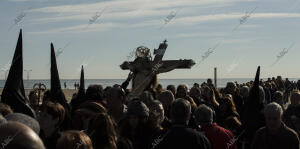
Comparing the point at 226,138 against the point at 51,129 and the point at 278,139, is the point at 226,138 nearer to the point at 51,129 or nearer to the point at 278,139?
the point at 278,139

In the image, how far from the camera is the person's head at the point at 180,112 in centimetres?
496

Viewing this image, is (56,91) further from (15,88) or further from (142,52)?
(142,52)

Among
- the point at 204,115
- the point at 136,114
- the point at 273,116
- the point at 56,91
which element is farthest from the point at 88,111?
the point at 273,116

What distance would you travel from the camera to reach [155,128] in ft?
18.0

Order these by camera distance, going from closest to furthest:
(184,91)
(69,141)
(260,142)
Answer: (69,141)
(260,142)
(184,91)

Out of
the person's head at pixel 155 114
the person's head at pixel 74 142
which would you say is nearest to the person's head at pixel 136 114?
the person's head at pixel 155 114

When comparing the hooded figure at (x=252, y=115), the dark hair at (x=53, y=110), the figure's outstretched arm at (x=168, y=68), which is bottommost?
the hooded figure at (x=252, y=115)

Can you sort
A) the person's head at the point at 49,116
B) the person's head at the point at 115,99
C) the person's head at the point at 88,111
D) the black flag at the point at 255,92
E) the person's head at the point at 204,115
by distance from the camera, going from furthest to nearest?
the black flag at the point at 255,92, the person's head at the point at 115,99, the person's head at the point at 204,115, the person's head at the point at 88,111, the person's head at the point at 49,116

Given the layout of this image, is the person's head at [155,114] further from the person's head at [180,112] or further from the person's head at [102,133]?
the person's head at [102,133]

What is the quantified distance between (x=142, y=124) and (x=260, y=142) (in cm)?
162

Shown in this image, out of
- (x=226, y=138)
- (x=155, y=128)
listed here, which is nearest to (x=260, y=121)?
(x=226, y=138)

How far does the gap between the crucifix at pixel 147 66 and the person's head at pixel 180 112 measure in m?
6.84

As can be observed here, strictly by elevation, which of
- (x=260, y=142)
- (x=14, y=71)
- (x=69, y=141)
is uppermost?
(x=14, y=71)

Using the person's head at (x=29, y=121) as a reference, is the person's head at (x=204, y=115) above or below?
below
